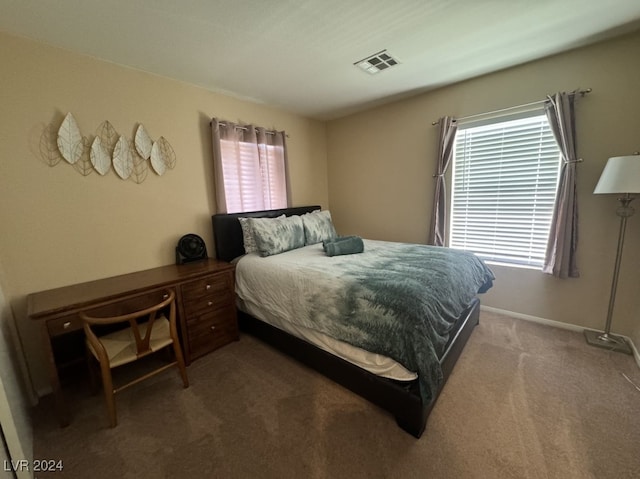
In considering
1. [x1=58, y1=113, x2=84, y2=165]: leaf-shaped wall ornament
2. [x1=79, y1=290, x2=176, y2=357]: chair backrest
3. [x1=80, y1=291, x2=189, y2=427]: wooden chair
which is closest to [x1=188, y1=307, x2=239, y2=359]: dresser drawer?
[x1=80, y1=291, x2=189, y2=427]: wooden chair

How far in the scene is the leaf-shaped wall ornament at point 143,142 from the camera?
2.21 metres

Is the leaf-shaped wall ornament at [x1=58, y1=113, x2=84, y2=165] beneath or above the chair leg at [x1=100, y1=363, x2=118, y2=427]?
above

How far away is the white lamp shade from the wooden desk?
313 centimetres

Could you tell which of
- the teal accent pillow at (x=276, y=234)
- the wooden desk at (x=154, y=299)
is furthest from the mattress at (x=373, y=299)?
the wooden desk at (x=154, y=299)

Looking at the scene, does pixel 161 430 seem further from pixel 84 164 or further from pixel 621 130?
pixel 621 130

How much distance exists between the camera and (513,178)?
2619 millimetres

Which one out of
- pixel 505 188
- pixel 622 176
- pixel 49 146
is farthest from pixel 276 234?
pixel 622 176

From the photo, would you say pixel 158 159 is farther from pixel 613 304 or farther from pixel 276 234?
pixel 613 304

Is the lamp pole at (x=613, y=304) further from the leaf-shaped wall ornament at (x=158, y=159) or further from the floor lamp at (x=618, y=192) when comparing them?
the leaf-shaped wall ornament at (x=158, y=159)

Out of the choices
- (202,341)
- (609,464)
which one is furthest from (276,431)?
(609,464)

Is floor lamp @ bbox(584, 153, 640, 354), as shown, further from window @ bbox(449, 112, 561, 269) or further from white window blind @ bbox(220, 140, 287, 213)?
white window blind @ bbox(220, 140, 287, 213)

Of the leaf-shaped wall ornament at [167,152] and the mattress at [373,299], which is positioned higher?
the leaf-shaped wall ornament at [167,152]

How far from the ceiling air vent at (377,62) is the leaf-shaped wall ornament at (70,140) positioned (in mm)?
2323

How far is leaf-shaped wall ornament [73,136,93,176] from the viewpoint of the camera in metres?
1.95
